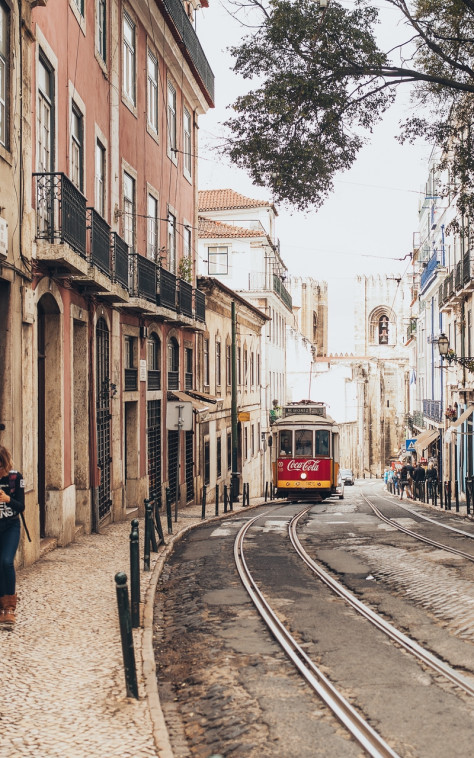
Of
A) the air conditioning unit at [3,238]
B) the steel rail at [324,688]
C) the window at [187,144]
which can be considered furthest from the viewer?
the window at [187,144]

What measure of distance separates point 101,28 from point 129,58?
2.37m

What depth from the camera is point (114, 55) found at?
56.6ft

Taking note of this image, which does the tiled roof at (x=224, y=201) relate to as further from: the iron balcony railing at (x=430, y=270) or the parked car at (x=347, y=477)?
the parked car at (x=347, y=477)

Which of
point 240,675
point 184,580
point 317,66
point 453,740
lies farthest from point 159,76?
point 453,740

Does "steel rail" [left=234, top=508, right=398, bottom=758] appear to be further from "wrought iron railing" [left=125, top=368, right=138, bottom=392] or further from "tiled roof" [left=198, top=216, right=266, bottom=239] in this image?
"tiled roof" [left=198, top=216, right=266, bottom=239]

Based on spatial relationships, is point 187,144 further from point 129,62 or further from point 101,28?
point 101,28

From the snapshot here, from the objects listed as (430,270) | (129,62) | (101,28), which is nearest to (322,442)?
(129,62)

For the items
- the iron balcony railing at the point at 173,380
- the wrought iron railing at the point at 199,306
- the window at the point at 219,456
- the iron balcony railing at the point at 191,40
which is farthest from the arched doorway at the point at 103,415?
the window at the point at 219,456

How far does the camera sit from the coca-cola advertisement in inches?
1061

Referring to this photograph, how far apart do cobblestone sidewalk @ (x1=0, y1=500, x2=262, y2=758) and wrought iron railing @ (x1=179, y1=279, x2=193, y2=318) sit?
1270 cm

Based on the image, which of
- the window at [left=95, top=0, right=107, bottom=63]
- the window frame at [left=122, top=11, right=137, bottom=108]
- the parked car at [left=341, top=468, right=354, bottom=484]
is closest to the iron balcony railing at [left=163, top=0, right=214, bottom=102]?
the window frame at [left=122, top=11, right=137, bottom=108]

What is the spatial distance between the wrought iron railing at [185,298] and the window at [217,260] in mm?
22000

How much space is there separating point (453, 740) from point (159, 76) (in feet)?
63.7

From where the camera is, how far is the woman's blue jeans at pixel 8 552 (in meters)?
7.57
